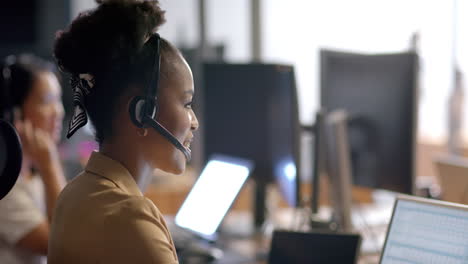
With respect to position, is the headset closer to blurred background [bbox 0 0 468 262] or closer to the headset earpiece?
the headset earpiece

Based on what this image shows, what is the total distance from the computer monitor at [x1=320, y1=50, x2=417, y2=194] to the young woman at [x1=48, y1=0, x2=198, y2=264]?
3.12ft

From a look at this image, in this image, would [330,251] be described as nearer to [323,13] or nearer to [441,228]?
[441,228]

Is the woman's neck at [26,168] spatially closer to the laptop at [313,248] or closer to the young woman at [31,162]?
the young woman at [31,162]

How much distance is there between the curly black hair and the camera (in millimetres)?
1173

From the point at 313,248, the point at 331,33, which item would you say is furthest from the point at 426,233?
the point at 331,33

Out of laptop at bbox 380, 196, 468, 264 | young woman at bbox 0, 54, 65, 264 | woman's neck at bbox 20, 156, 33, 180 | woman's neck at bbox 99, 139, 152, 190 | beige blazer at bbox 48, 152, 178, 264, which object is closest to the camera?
beige blazer at bbox 48, 152, 178, 264

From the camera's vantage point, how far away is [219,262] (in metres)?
2.01

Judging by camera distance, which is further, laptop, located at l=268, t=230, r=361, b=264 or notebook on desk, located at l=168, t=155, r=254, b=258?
notebook on desk, located at l=168, t=155, r=254, b=258

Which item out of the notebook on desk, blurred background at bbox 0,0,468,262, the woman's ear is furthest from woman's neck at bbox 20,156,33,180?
blurred background at bbox 0,0,468,262

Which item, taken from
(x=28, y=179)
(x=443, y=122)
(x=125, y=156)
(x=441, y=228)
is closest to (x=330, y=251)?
(x=441, y=228)

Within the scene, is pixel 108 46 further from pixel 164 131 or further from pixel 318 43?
pixel 318 43

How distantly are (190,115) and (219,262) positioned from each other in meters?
0.86

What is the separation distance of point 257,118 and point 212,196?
1.70 ft

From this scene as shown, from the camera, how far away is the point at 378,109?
209cm
